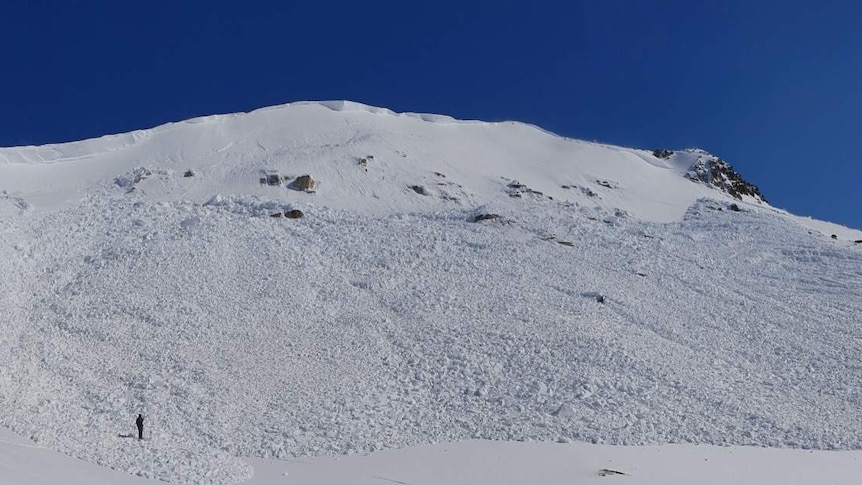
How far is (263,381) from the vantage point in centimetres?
2784

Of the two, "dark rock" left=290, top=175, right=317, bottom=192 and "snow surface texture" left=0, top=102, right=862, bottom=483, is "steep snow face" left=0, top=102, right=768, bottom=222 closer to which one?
"snow surface texture" left=0, top=102, right=862, bottom=483

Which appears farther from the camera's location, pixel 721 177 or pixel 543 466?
pixel 721 177

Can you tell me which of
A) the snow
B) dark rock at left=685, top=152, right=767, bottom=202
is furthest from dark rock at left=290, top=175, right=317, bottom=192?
dark rock at left=685, top=152, right=767, bottom=202

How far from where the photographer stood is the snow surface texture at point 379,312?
2494cm

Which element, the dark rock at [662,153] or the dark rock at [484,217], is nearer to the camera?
the dark rock at [484,217]

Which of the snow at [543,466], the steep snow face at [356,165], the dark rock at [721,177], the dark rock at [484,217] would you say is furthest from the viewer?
the dark rock at [721,177]

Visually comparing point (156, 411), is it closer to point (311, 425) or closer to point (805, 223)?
point (311, 425)

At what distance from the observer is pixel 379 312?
34.0m

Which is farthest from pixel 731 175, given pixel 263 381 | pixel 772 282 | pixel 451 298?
pixel 263 381

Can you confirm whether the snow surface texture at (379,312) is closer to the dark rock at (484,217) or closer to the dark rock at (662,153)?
the dark rock at (484,217)

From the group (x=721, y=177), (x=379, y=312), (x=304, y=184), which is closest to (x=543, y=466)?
(x=379, y=312)

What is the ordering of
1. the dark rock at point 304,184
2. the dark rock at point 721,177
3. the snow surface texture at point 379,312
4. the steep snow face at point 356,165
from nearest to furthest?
the snow surface texture at point 379,312, the steep snow face at point 356,165, the dark rock at point 304,184, the dark rock at point 721,177

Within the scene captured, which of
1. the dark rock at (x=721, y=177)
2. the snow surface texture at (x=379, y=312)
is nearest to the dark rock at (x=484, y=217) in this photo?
the snow surface texture at (x=379, y=312)

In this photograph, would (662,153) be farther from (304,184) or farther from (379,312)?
(379,312)
